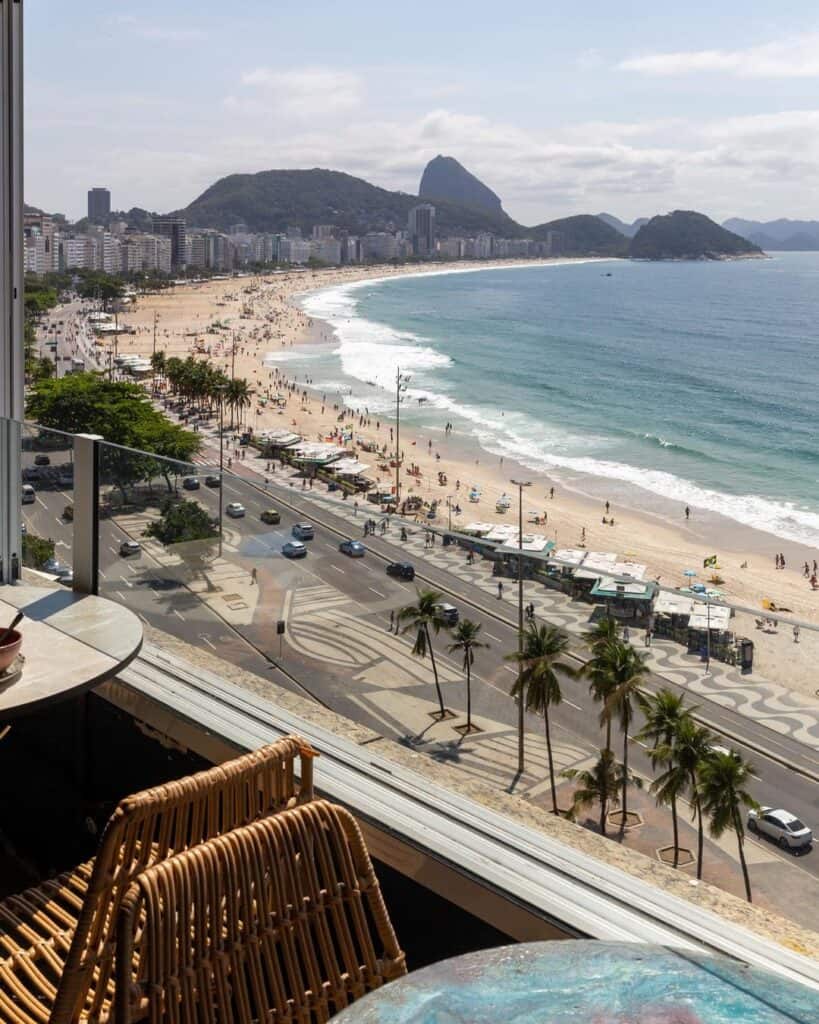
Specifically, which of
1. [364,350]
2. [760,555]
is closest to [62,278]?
[364,350]

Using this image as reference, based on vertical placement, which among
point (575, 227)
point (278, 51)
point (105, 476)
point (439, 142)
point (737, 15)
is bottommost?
point (105, 476)

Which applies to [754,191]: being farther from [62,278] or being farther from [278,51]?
[278,51]

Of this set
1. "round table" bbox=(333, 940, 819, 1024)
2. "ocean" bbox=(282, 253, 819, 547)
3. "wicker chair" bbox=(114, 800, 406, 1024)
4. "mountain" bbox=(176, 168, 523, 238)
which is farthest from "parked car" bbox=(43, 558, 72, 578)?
"mountain" bbox=(176, 168, 523, 238)

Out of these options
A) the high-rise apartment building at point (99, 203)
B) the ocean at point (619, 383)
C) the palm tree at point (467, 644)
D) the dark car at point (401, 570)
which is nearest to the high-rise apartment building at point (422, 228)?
the high-rise apartment building at point (99, 203)

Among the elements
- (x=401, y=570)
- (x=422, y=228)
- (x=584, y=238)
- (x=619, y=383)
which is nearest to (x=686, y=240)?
(x=584, y=238)

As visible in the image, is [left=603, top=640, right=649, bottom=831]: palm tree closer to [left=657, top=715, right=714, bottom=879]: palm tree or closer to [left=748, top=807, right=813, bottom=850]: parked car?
[left=657, top=715, right=714, bottom=879]: palm tree

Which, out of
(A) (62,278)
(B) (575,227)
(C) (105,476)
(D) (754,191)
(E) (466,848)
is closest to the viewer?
(E) (466,848)

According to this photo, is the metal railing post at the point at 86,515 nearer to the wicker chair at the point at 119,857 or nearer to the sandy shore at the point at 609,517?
the wicker chair at the point at 119,857
